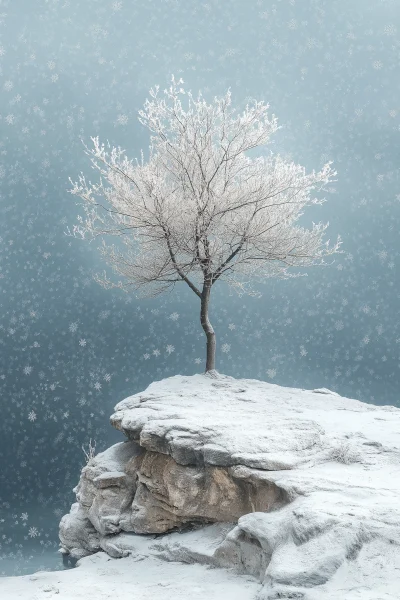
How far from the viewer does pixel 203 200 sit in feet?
28.1

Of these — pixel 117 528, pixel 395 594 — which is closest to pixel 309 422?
pixel 117 528

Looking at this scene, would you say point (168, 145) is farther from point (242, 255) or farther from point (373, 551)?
point (373, 551)

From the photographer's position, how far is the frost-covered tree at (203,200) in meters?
8.50

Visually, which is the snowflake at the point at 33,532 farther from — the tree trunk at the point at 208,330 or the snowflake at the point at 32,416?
the tree trunk at the point at 208,330

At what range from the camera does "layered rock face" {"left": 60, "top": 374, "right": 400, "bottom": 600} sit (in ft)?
12.4

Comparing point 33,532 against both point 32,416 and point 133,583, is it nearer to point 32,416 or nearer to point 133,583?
point 32,416

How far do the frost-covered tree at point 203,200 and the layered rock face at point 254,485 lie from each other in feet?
5.64

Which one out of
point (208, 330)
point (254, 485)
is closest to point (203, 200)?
point (208, 330)

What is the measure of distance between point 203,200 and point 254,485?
4.44 metres

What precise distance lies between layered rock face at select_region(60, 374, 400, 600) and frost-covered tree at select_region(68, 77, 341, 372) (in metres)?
1.72

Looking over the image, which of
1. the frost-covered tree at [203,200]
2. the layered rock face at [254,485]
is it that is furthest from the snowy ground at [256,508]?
the frost-covered tree at [203,200]

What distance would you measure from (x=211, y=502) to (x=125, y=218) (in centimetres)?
456

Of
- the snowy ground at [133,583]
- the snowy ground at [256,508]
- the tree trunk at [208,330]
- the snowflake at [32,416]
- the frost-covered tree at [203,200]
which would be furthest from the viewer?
the snowflake at [32,416]

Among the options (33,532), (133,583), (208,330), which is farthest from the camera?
(33,532)
